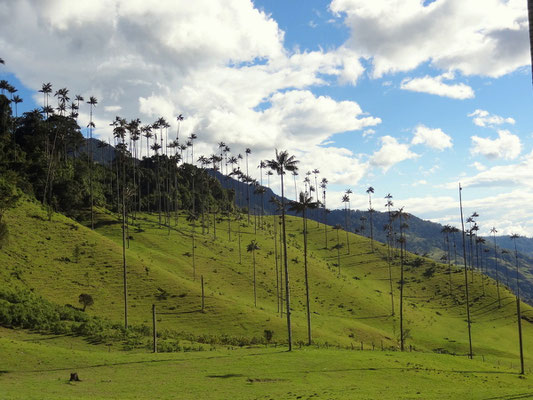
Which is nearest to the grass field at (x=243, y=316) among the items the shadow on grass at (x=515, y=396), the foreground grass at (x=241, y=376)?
the foreground grass at (x=241, y=376)

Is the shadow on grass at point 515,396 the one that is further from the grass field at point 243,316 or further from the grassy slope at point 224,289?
the grassy slope at point 224,289

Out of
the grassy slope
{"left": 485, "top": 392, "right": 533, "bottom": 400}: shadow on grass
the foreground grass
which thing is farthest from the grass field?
{"left": 485, "top": 392, "right": 533, "bottom": 400}: shadow on grass

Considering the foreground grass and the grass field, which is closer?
the foreground grass

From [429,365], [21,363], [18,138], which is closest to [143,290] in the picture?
[21,363]

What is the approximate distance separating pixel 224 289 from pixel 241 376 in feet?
216

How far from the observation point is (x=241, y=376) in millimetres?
36469

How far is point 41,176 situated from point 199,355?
9560 centimetres

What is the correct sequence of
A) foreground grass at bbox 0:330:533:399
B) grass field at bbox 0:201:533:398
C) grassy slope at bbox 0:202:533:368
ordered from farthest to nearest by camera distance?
grassy slope at bbox 0:202:533:368, grass field at bbox 0:201:533:398, foreground grass at bbox 0:330:533:399

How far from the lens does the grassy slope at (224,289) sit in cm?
7656

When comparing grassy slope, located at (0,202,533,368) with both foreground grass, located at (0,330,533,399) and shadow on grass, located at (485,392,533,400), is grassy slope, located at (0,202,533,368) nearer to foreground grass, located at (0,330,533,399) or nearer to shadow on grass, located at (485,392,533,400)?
foreground grass, located at (0,330,533,399)

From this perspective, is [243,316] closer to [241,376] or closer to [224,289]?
[224,289]

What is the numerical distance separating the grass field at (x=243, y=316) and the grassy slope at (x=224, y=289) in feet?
1.32

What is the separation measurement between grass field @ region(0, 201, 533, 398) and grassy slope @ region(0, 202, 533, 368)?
40cm

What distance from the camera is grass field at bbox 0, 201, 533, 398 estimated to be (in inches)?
1369
